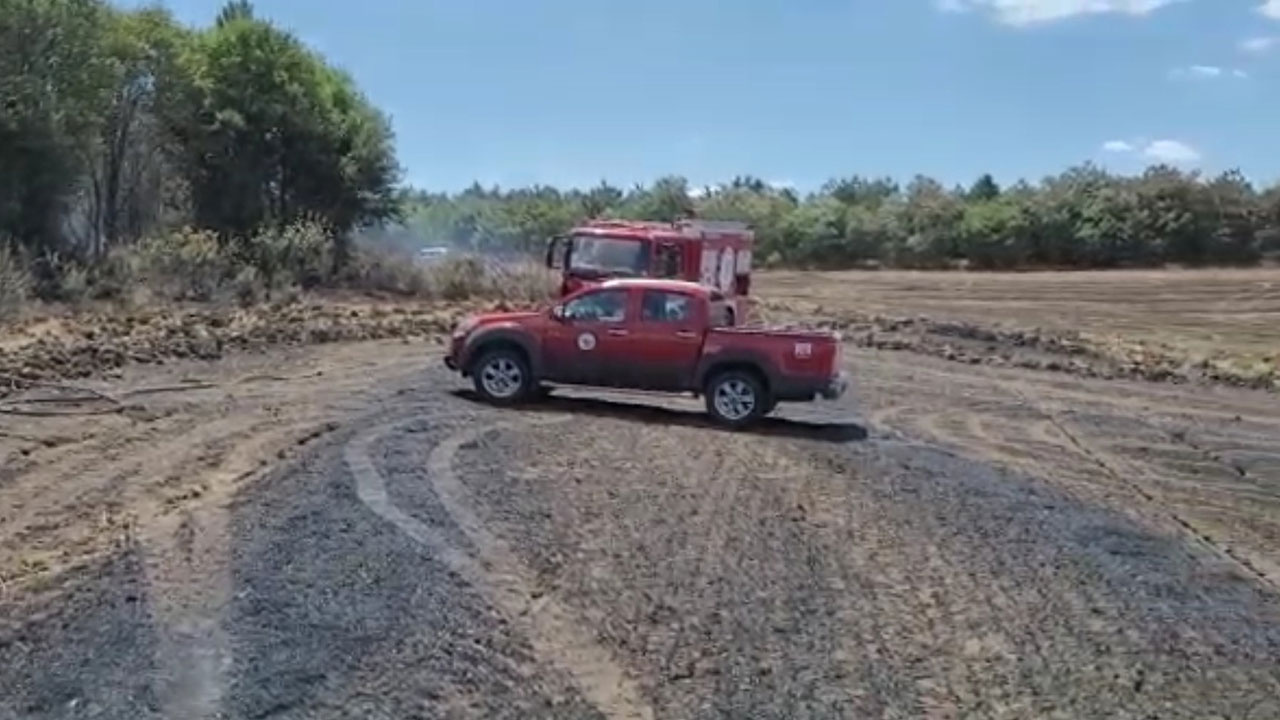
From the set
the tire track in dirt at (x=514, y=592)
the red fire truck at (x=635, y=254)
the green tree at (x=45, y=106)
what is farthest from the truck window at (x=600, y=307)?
the green tree at (x=45, y=106)

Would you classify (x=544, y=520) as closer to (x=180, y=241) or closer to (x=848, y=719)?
(x=848, y=719)

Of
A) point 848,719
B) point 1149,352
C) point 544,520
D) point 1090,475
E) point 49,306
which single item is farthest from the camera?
point 1149,352

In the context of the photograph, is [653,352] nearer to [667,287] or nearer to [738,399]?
[667,287]

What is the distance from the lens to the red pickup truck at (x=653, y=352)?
17.3m

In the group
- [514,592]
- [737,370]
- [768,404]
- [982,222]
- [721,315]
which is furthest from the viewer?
[982,222]

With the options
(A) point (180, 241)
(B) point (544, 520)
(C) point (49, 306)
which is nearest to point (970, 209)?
(A) point (180, 241)

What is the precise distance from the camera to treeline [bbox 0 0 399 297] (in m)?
30.5

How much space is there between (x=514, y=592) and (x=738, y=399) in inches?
349

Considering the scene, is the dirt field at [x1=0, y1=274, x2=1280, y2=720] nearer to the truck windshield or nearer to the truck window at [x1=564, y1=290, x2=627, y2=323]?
the truck window at [x1=564, y1=290, x2=627, y2=323]

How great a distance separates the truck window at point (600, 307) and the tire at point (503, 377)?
86cm

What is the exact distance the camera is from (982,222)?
55.2m

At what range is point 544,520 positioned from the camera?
10.9m

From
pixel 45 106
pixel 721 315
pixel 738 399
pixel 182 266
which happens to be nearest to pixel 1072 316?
pixel 182 266

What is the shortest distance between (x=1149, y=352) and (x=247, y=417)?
21157 millimetres
